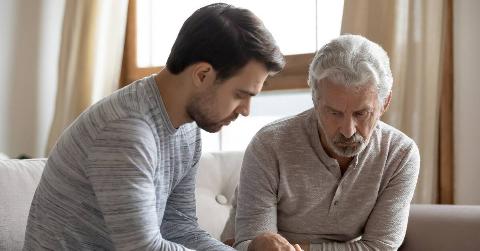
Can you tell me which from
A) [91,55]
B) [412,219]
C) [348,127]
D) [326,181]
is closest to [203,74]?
[348,127]

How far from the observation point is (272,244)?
150cm

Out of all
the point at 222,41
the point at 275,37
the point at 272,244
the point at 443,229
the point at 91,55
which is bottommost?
the point at 443,229

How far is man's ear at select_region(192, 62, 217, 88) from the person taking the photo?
1258mm

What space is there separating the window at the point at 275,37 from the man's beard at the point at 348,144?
3.38ft

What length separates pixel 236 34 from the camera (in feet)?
4.11

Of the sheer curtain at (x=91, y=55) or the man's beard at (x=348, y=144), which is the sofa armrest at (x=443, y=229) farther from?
the sheer curtain at (x=91, y=55)

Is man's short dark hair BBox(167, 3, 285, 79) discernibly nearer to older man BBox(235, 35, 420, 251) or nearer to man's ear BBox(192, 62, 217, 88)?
man's ear BBox(192, 62, 217, 88)

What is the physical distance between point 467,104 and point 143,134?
161 cm

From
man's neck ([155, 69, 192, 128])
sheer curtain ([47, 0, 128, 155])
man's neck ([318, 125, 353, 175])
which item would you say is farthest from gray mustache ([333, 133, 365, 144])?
sheer curtain ([47, 0, 128, 155])

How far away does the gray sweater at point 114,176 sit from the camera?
3.87 ft

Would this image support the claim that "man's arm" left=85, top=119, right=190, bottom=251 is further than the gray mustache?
No

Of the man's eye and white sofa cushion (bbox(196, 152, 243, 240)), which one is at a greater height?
the man's eye

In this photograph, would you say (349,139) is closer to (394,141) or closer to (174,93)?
(394,141)

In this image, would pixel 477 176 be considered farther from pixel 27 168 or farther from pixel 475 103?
pixel 27 168
